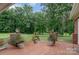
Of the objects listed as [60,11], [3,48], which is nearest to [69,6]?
[60,11]

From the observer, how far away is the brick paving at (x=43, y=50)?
2609mm

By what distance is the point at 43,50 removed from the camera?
262cm

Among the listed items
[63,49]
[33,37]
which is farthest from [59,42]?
[33,37]

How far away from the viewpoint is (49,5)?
2.60 meters

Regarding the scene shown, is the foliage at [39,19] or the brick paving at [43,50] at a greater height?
the foliage at [39,19]

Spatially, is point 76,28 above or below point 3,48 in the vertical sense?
above

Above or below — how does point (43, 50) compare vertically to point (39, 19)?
below

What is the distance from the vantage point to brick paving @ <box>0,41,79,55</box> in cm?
261

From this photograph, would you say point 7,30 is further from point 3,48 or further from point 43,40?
point 43,40

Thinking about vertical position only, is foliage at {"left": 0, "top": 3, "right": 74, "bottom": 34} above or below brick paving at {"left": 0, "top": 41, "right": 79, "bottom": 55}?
above
